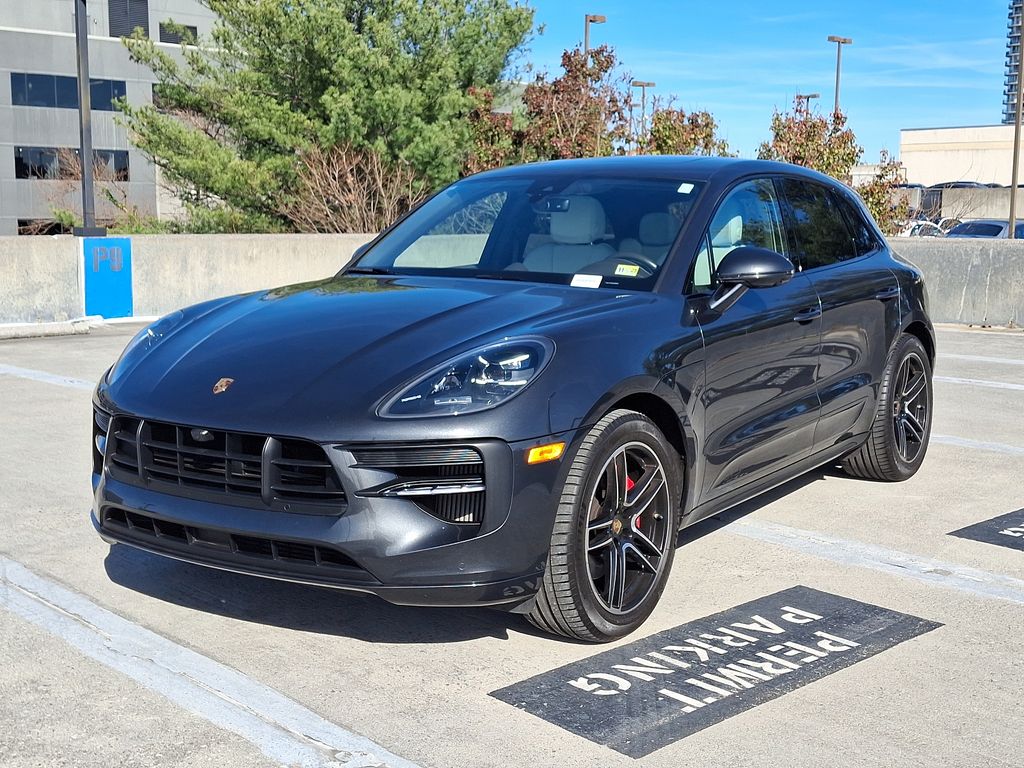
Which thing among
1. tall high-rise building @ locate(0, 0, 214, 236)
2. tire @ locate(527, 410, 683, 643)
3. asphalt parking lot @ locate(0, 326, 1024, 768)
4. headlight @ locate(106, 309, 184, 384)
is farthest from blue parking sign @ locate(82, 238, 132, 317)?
tall high-rise building @ locate(0, 0, 214, 236)

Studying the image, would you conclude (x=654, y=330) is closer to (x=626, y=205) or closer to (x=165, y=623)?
(x=626, y=205)

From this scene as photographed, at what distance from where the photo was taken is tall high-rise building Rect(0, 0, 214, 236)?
57688 millimetres

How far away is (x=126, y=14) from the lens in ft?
207

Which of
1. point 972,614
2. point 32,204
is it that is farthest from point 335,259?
point 32,204

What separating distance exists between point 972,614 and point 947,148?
88028 millimetres

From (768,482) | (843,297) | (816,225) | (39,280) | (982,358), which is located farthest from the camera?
(39,280)

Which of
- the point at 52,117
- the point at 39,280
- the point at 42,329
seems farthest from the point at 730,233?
the point at 52,117

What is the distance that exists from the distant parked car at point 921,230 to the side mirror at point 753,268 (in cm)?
1830

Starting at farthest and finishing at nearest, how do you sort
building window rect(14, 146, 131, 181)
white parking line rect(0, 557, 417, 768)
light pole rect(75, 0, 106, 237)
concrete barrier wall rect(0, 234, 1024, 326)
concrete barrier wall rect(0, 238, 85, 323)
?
building window rect(14, 146, 131, 181) → light pole rect(75, 0, 106, 237) → concrete barrier wall rect(0, 234, 1024, 326) → concrete barrier wall rect(0, 238, 85, 323) → white parking line rect(0, 557, 417, 768)

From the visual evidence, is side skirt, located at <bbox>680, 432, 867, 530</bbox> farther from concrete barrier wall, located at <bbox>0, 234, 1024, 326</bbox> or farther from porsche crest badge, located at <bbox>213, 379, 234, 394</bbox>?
concrete barrier wall, located at <bbox>0, 234, 1024, 326</bbox>

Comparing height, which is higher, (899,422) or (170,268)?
(170,268)

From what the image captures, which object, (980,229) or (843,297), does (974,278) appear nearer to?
(843,297)

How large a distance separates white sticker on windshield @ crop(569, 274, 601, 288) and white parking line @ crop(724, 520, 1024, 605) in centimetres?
151

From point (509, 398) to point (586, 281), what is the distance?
112 centimetres
